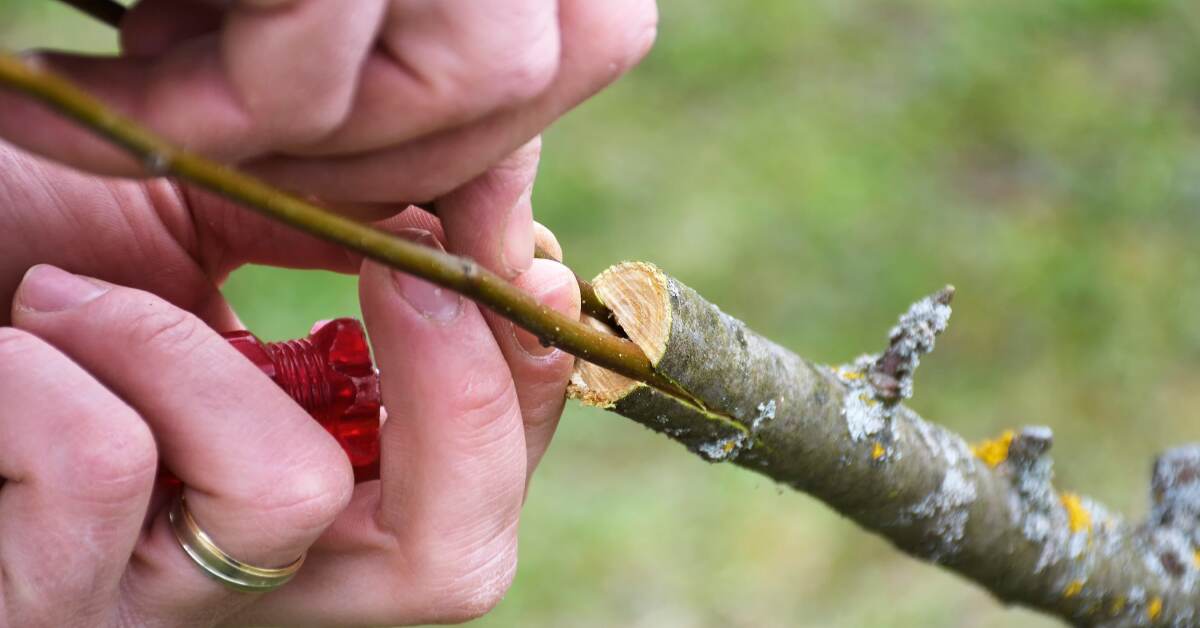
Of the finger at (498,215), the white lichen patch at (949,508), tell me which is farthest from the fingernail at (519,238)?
the white lichen patch at (949,508)

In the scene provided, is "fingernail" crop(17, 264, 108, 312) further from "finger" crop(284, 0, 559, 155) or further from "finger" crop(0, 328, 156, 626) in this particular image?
"finger" crop(284, 0, 559, 155)

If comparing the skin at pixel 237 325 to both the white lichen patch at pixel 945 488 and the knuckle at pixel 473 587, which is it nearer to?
the knuckle at pixel 473 587

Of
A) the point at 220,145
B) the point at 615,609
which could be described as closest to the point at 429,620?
the point at 220,145

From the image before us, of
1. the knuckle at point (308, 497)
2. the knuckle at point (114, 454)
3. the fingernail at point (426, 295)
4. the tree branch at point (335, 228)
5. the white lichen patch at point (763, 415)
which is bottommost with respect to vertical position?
the knuckle at point (114, 454)

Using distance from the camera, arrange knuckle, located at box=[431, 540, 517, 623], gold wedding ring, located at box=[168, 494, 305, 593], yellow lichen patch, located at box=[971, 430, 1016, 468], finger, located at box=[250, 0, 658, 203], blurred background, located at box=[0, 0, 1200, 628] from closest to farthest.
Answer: finger, located at box=[250, 0, 658, 203] → gold wedding ring, located at box=[168, 494, 305, 593] → knuckle, located at box=[431, 540, 517, 623] → yellow lichen patch, located at box=[971, 430, 1016, 468] → blurred background, located at box=[0, 0, 1200, 628]

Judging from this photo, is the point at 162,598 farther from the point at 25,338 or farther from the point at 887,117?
the point at 887,117

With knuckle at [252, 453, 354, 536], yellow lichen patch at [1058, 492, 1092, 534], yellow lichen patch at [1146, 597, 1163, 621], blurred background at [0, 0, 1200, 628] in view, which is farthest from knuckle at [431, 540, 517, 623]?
blurred background at [0, 0, 1200, 628]
